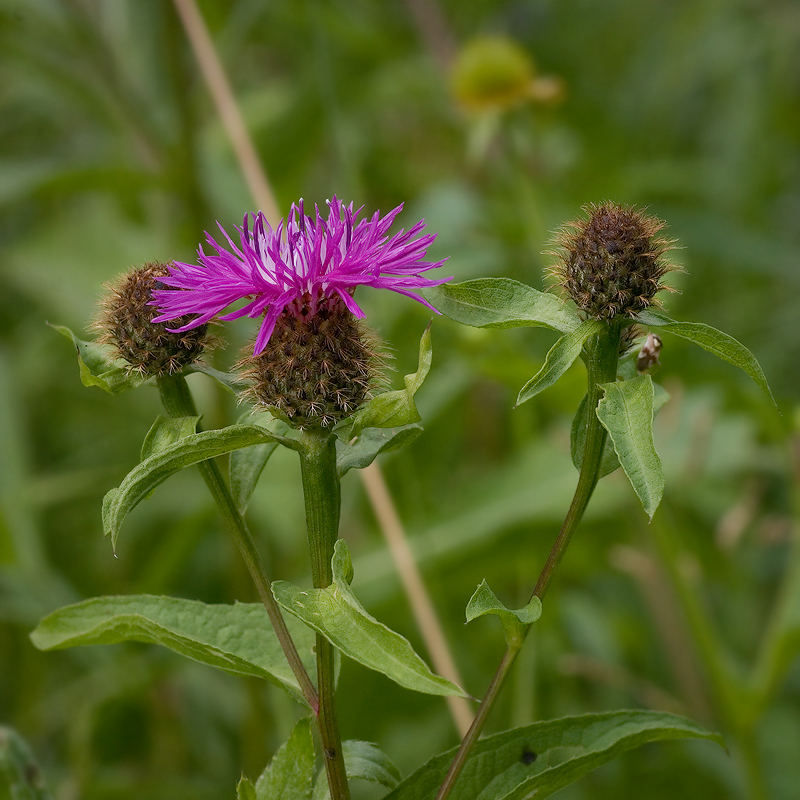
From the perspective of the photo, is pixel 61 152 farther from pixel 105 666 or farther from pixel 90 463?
pixel 105 666

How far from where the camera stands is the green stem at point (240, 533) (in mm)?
751

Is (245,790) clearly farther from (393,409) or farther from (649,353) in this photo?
(649,353)

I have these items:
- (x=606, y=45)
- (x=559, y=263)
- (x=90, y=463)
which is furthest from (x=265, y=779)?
(x=606, y=45)

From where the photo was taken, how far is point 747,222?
9.25ft

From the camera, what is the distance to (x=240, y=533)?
0.78 metres

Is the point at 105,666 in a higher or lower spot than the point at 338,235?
lower

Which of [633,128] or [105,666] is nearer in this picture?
[105,666]

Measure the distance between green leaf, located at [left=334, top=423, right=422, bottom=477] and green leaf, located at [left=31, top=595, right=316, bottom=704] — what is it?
148 millimetres

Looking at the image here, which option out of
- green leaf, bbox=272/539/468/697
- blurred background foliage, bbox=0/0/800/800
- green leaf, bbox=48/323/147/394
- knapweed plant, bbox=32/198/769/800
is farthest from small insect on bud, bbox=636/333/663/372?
blurred background foliage, bbox=0/0/800/800

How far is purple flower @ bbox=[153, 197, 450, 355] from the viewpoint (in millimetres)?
734

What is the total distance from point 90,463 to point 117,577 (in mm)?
412

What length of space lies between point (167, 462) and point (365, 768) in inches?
11.9

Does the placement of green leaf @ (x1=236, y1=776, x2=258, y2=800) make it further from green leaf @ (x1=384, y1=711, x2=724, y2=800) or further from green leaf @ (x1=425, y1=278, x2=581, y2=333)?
green leaf @ (x1=425, y1=278, x2=581, y2=333)

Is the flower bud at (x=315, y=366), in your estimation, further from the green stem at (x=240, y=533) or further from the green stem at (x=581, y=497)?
the green stem at (x=581, y=497)
